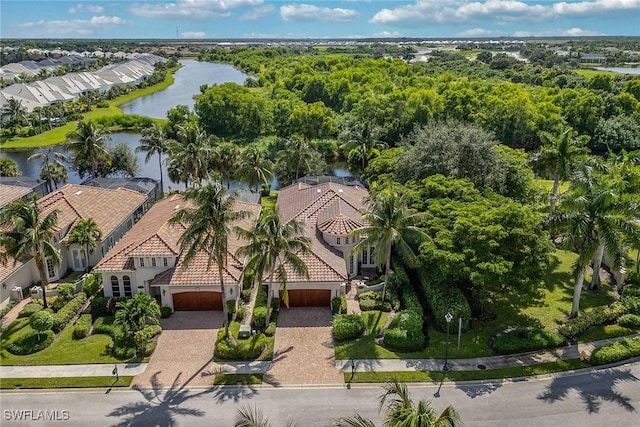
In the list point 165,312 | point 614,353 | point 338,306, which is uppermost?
point 338,306

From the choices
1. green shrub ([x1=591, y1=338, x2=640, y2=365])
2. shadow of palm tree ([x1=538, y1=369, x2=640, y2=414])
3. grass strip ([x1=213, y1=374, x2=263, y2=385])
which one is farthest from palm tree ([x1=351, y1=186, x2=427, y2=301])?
green shrub ([x1=591, y1=338, x2=640, y2=365])

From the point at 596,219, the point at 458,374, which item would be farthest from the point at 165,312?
the point at 596,219

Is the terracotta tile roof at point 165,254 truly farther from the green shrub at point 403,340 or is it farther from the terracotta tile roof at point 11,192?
the terracotta tile roof at point 11,192

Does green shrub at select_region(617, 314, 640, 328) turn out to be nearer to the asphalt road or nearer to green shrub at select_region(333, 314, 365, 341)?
the asphalt road

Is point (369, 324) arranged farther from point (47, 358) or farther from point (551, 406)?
point (47, 358)

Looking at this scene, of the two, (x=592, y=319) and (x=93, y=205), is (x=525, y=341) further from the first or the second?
(x=93, y=205)

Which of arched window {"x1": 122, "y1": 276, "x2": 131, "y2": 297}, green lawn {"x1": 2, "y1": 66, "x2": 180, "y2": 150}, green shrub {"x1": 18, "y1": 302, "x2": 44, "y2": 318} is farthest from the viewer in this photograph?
green lawn {"x1": 2, "y1": 66, "x2": 180, "y2": 150}

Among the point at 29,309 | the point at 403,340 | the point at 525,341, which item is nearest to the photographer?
→ the point at 525,341
